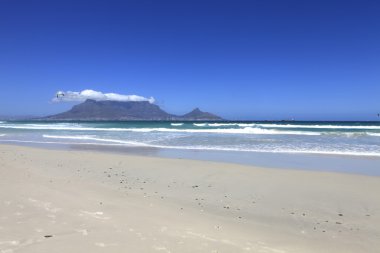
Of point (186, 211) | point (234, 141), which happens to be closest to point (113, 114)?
point (234, 141)

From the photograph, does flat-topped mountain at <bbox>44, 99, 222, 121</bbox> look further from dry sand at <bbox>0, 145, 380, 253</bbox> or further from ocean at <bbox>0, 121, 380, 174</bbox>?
dry sand at <bbox>0, 145, 380, 253</bbox>

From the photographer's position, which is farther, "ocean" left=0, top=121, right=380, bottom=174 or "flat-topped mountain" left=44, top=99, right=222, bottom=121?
"flat-topped mountain" left=44, top=99, right=222, bottom=121

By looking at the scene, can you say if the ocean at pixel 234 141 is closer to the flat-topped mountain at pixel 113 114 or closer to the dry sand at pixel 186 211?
the dry sand at pixel 186 211

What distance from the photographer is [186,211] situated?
17.8 ft

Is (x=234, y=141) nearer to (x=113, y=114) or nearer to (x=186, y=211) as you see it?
(x=186, y=211)

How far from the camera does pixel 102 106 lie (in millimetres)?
188875

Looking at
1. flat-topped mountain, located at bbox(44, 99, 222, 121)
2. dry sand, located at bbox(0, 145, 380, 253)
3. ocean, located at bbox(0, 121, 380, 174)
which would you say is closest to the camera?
dry sand, located at bbox(0, 145, 380, 253)

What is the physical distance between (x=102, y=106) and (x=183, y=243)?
192 meters

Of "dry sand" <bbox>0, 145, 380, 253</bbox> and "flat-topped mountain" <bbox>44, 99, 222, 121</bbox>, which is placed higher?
"flat-topped mountain" <bbox>44, 99, 222, 121</bbox>

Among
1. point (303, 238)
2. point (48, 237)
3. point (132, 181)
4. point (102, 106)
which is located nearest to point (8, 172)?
point (132, 181)

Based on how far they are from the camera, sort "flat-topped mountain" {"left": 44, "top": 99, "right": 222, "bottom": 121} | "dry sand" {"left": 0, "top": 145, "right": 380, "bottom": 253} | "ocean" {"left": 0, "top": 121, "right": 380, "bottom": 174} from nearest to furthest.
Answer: "dry sand" {"left": 0, "top": 145, "right": 380, "bottom": 253}
"ocean" {"left": 0, "top": 121, "right": 380, "bottom": 174}
"flat-topped mountain" {"left": 44, "top": 99, "right": 222, "bottom": 121}

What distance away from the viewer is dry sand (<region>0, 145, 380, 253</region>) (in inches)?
150

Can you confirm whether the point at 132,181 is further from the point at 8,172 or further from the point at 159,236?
the point at 159,236

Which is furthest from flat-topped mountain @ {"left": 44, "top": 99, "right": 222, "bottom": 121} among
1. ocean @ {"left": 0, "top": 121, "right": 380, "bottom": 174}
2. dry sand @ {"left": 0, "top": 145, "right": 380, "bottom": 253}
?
dry sand @ {"left": 0, "top": 145, "right": 380, "bottom": 253}
